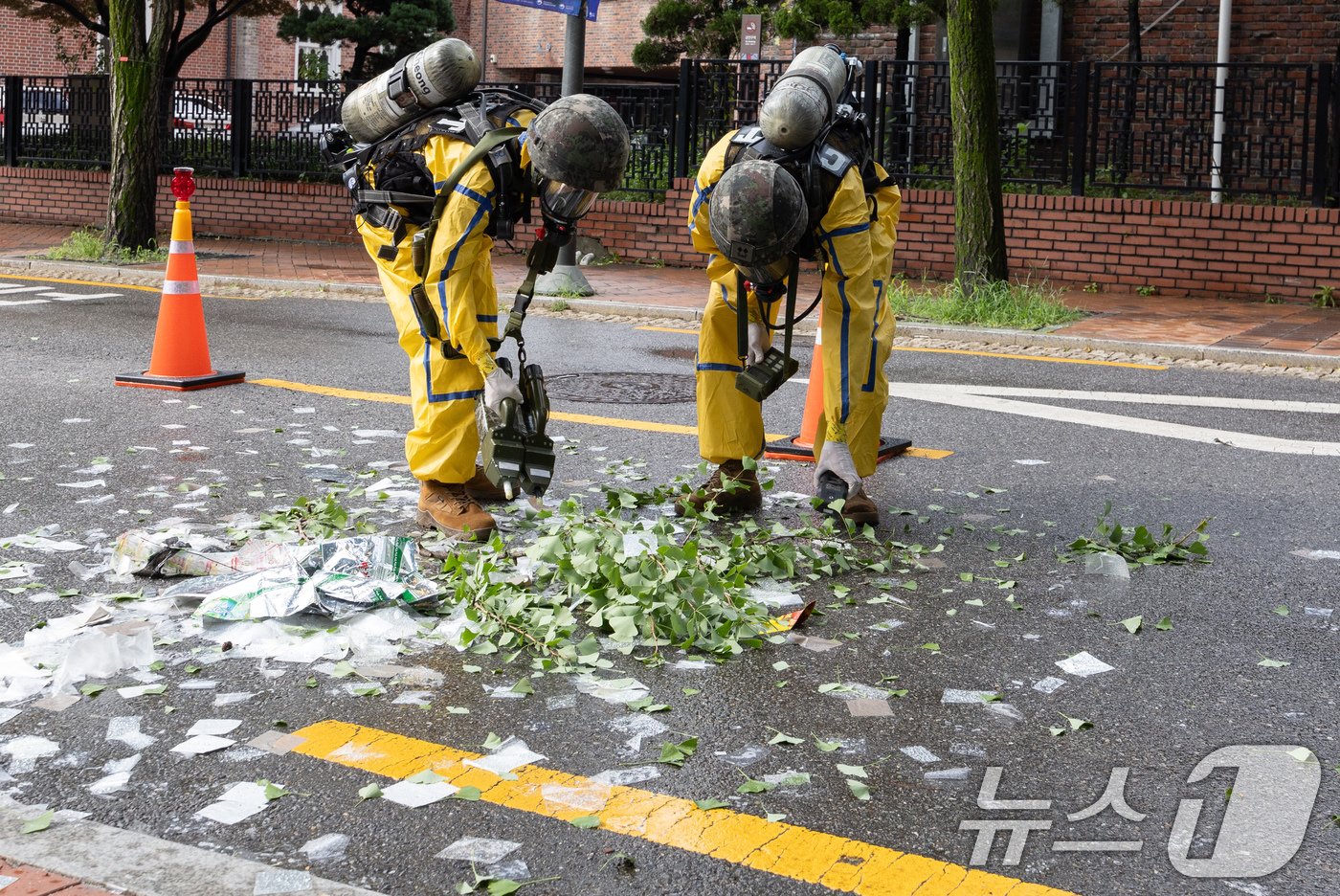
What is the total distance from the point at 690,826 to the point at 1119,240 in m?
11.7

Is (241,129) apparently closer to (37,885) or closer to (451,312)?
(451,312)

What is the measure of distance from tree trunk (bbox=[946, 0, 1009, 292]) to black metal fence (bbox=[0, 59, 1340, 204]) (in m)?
1.55

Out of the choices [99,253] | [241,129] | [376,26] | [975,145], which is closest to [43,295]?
[99,253]

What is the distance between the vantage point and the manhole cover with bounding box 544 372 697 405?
8523 millimetres

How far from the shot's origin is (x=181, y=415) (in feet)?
25.7

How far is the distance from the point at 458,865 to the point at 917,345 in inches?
331

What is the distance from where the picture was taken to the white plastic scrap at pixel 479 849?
10.1 feet

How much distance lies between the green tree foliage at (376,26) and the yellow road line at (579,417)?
21.8m

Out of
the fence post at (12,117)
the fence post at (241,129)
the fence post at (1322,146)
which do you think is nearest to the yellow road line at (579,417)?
the fence post at (1322,146)

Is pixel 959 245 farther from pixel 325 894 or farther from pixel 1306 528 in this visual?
pixel 325 894

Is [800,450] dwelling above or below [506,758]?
above

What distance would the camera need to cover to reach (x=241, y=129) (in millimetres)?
18984

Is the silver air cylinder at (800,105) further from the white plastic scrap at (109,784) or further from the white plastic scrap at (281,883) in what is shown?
the white plastic scrap at (281,883)

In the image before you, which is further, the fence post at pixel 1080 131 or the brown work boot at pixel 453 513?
the fence post at pixel 1080 131
